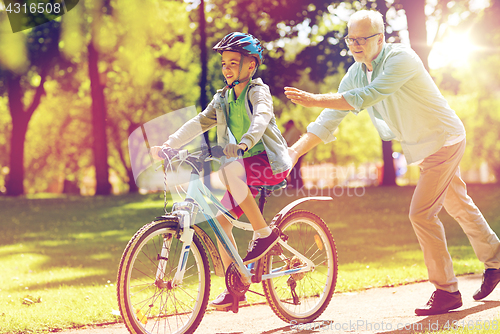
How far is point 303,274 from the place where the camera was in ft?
15.0

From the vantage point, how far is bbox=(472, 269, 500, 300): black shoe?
4.61 metres

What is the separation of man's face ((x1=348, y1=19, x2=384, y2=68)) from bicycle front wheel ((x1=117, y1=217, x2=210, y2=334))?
183 cm

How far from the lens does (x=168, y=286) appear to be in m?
3.66

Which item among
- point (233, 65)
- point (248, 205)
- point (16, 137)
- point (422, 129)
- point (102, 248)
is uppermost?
point (16, 137)

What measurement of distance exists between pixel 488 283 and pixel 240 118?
8.25 feet

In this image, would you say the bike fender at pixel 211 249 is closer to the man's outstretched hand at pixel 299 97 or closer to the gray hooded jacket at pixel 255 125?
the gray hooded jacket at pixel 255 125

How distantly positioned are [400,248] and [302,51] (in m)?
12.2

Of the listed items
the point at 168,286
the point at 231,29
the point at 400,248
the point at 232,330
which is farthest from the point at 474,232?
the point at 231,29

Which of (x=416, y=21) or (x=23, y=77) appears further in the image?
(x=23, y=77)

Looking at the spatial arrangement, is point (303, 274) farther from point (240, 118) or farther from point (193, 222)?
point (240, 118)

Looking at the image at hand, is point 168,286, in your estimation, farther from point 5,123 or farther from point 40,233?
point 5,123

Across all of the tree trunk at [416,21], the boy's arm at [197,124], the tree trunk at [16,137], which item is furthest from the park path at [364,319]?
the tree trunk at [16,137]

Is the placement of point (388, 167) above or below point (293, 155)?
below

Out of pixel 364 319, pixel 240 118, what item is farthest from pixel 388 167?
pixel 240 118
